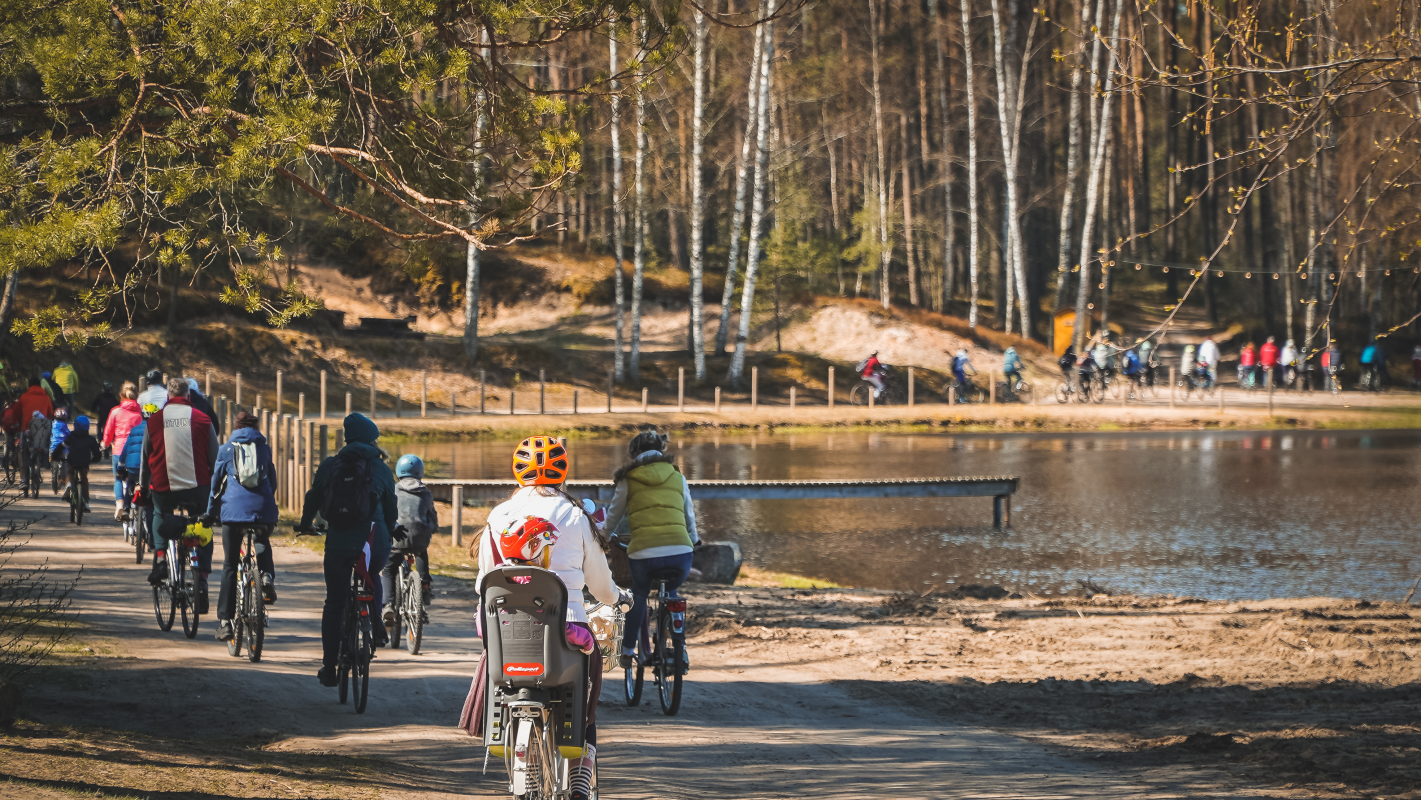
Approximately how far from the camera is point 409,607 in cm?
1026

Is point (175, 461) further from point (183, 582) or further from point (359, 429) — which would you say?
point (359, 429)

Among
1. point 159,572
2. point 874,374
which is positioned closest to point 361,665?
point 159,572

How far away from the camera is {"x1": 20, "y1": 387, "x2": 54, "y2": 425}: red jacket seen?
19422mm

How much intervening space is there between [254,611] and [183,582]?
4.93 feet

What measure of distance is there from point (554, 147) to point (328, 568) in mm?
3217

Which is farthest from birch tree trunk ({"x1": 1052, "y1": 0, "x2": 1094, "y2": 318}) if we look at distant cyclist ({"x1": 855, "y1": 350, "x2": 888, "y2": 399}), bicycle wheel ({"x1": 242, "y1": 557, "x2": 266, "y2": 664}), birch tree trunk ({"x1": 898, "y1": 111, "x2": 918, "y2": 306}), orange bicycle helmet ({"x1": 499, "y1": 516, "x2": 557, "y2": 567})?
orange bicycle helmet ({"x1": 499, "y1": 516, "x2": 557, "y2": 567})

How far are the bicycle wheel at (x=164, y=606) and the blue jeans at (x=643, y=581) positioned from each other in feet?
14.1

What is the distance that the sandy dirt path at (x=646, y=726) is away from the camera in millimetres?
6969

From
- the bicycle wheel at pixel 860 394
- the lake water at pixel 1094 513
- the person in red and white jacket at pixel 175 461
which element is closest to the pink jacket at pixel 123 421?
the person in red and white jacket at pixel 175 461

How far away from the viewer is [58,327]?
8469 mm

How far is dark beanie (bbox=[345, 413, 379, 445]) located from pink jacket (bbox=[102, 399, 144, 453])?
682cm

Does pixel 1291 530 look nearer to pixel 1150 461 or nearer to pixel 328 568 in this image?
pixel 1150 461

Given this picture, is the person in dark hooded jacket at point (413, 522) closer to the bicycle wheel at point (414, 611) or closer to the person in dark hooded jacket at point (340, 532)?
the bicycle wheel at point (414, 611)

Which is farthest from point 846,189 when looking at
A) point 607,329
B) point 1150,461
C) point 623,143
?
point 1150,461
